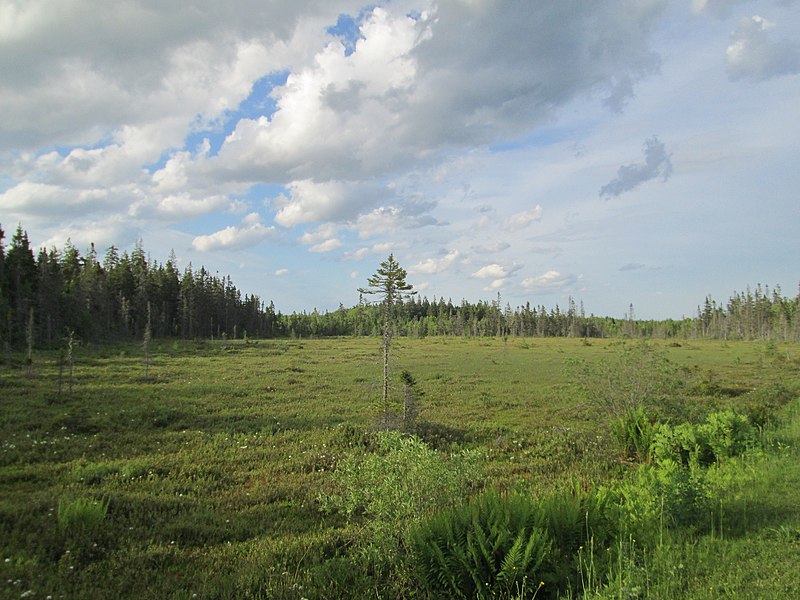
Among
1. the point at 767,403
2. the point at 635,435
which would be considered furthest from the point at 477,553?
the point at 767,403

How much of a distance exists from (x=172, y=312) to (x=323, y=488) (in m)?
78.9

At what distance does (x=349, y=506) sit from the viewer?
6.22m

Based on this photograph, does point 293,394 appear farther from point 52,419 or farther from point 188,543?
point 188,543

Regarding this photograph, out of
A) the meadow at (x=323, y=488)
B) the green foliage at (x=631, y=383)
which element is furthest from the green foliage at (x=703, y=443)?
the green foliage at (x=631, y=383)

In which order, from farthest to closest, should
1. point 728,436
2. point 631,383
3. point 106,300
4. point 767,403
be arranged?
point 106,300 < point 767,403 < point 631,383 < point 728,436

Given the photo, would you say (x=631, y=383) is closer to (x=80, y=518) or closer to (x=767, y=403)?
(x=767, y=403)

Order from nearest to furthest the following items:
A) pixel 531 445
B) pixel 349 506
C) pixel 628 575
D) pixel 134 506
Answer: pixel 628 575 → pixel 349 506 → pixel 134 506 → pixel 531 445

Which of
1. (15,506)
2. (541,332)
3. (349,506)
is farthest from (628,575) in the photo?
(541,332)

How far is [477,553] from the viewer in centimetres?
511

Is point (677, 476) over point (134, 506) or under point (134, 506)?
over

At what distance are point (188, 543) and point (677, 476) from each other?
7523mm

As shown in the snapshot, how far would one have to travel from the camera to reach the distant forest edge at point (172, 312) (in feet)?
167

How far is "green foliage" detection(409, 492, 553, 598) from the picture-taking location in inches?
192

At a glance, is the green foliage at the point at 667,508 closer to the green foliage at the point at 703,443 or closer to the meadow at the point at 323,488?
the meadow at the point at 323,488
